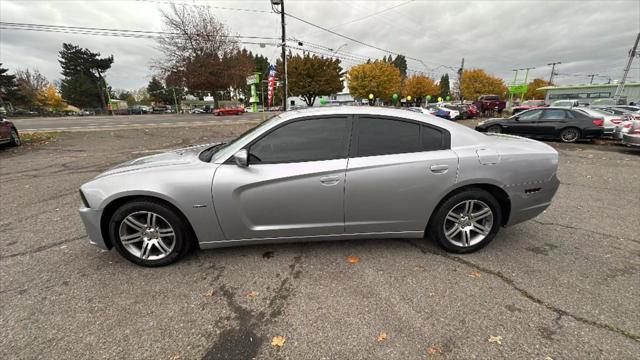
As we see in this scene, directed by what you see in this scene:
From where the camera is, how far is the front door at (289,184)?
2.55 meters

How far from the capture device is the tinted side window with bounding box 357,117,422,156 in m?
2.69

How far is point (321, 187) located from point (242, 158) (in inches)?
30.0

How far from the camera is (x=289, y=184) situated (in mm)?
2555

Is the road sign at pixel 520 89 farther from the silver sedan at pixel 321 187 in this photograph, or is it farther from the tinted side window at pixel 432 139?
the tinted side window at pixel 432 139

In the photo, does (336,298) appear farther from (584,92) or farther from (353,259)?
(584,92)


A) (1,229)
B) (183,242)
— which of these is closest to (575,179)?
(183,242)

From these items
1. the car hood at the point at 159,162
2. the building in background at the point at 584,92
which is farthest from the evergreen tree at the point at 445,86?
the car hood at the point at 159,162

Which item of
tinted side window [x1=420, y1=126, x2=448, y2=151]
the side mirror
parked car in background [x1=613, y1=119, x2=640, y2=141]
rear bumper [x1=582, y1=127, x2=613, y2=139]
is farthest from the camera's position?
rear bumper [x1=582, y1=127, x2=613, y2=139]

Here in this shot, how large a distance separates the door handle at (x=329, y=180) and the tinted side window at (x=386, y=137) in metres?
0.33

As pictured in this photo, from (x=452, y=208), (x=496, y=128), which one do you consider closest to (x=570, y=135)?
(x=496, y=128)

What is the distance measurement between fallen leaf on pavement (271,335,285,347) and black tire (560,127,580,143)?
13.1 meters

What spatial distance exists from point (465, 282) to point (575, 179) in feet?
17.2

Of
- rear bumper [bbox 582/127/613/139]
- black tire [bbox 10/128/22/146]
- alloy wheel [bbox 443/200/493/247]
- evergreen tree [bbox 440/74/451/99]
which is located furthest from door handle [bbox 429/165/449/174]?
evergreen tree [bbox 440/74/451/99]

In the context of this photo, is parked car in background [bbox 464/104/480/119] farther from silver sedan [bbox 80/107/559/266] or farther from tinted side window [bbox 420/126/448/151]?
tinted side window [bbox 420/126/448/151]
